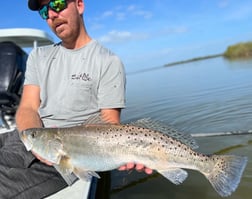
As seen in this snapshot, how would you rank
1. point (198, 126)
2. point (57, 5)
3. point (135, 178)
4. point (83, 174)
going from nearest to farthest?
point (83, 174), point (57, 5), point (135, 178), point (198, 126)

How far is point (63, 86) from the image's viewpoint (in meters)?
3.67

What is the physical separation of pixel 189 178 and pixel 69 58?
8.19 ft

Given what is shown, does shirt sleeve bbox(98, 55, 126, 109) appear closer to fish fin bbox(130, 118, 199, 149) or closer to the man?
the man

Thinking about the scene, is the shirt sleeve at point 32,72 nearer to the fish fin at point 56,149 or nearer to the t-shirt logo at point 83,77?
the t-shirt logo at point 83,77

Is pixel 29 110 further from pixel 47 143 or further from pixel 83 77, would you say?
pixel 47 143

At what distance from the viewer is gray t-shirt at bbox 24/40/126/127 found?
359 centimetres

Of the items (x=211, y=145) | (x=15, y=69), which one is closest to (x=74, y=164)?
(x=15, y=69)

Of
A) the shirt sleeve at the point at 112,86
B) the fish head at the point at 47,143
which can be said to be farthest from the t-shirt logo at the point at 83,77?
the fish head at the point at 47,143

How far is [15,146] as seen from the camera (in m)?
3.65

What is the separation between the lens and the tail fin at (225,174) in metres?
2.91

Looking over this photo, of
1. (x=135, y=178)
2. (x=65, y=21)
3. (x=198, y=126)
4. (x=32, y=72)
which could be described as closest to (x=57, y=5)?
(x=65, y=21)

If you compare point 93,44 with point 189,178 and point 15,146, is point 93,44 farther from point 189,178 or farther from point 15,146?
point 189,178

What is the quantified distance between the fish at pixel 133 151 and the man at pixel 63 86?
54cm

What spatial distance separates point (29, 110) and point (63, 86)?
0.47m
